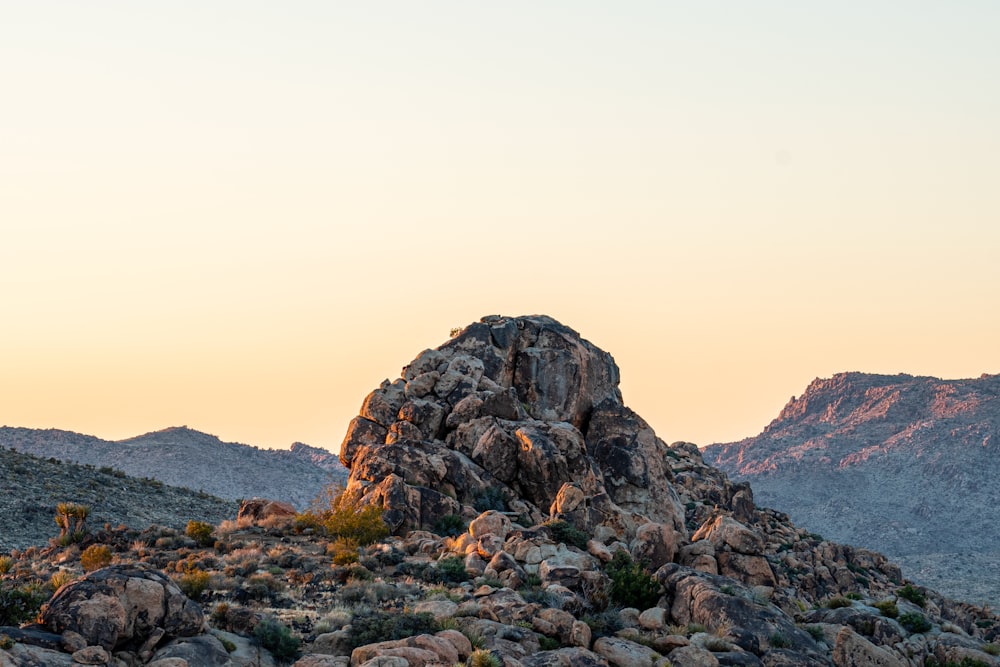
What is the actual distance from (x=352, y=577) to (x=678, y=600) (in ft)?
40.7

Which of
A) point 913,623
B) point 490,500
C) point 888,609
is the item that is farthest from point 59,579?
point 913,623

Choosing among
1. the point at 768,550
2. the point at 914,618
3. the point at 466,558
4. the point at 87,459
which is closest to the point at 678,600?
the point at 466,558

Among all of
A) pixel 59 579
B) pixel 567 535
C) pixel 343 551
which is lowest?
pixel 59 579

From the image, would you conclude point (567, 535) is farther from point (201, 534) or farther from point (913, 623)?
point (201, 534)

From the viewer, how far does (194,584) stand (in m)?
40.3

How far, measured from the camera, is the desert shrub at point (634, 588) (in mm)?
43688

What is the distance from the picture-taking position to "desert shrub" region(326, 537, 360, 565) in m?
46.3

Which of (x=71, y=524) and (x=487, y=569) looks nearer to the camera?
(x=487, y=569)

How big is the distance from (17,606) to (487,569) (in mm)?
17021

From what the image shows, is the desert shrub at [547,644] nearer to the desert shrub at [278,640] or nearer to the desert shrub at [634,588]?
the desert shrub at [634,588]

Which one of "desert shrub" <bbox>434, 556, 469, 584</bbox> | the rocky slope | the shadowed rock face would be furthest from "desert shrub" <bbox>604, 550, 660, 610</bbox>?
the shadowed rock face

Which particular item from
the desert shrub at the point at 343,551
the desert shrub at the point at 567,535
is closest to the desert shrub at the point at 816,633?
the desert shrub at the point at 567,535

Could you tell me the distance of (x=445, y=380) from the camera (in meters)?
61.0

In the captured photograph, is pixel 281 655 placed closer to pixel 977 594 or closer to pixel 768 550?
pixel 768 550
